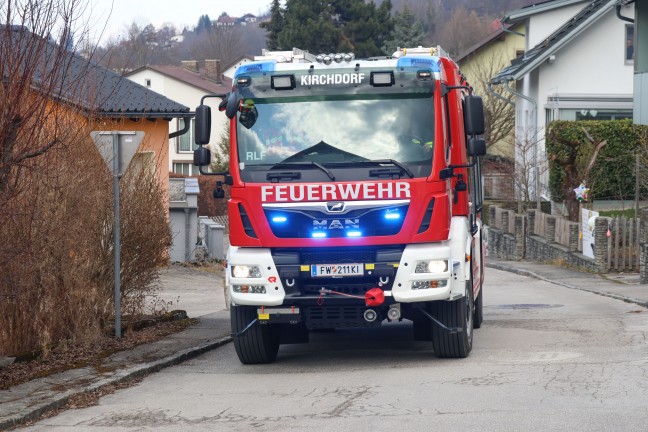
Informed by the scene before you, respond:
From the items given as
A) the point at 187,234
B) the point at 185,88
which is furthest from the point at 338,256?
the point at 185,88

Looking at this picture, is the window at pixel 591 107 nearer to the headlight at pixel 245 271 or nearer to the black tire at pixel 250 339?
the black tire at pixel 250 339

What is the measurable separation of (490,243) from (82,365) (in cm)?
2997

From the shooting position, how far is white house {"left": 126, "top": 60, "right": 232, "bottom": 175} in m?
81.1

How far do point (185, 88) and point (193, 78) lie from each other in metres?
2.04

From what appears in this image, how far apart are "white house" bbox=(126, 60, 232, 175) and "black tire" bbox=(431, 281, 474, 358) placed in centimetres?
6717

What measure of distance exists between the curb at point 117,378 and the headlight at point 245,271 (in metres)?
1.34

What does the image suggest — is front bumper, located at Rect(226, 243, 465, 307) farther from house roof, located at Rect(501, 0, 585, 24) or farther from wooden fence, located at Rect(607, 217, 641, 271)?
house roof, located at Rect(501, 0, 585, 24)

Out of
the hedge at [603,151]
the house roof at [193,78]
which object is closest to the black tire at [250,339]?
the hedge at [603,151]

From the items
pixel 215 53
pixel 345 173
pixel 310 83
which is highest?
pixel 215 53

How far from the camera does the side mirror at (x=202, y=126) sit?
12414mm

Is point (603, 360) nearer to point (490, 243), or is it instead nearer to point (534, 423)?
point (534, 423)

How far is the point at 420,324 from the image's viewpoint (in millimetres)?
13523

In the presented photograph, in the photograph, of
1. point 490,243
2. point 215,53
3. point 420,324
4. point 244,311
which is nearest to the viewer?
point 244,311

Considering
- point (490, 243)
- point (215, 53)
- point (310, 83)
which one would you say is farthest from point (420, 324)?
point (215, 53)
